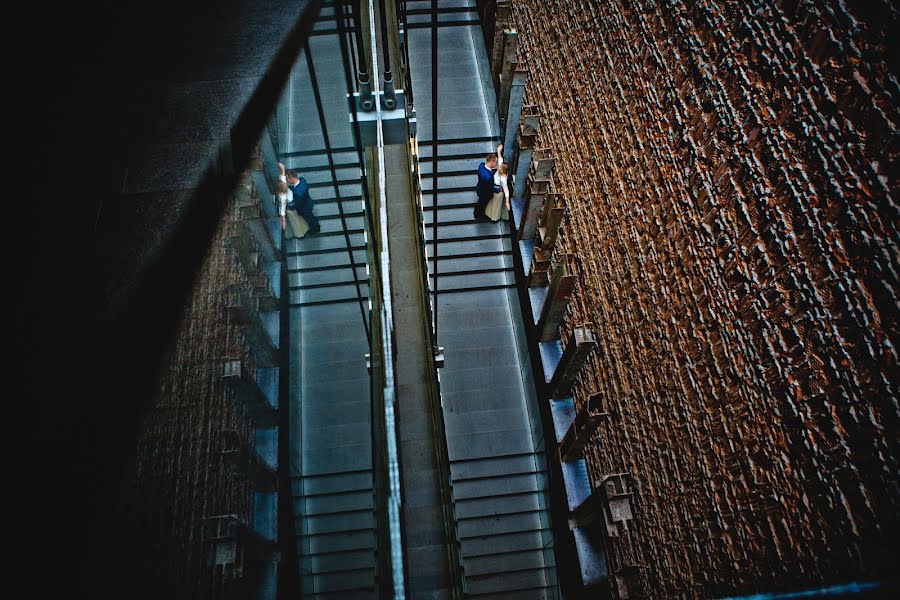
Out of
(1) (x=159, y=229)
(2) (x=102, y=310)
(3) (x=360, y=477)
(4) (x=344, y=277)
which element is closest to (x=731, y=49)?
(4) (x=344, y=277)

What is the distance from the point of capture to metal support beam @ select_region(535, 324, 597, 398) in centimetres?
668

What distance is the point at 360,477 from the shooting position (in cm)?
698

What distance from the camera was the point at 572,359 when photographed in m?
7.05

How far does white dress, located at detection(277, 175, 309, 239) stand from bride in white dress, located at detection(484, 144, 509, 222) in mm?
4121

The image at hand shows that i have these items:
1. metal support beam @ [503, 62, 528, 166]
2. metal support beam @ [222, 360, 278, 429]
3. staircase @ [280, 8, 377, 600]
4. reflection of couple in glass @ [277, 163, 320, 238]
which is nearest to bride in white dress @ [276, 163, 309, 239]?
reflection of couple in glass @ [277, 163, 320, 238]

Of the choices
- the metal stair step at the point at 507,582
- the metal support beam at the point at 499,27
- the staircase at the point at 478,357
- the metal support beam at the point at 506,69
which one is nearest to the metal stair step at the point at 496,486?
the staircase at the point at 478,357

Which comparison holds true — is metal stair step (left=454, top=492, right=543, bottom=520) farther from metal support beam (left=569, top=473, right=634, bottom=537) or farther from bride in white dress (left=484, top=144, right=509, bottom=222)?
bride in white dress (left=484, top=144, right=509, bottom=222)

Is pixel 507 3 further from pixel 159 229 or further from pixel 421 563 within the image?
pixel 421 563

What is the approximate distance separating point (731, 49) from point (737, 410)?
3.13 m

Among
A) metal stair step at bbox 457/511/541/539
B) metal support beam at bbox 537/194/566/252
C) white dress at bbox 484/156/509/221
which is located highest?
white dress at bbox 484/156/509/221

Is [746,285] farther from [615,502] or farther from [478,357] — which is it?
[478,357]

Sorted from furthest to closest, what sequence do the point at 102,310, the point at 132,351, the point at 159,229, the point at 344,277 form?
the point at 344,277 → the point at 159,229 → the point at 132,351 → the point at 102,310

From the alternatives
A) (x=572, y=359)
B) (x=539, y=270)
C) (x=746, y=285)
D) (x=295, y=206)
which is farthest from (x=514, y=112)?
(x=746, y=285)

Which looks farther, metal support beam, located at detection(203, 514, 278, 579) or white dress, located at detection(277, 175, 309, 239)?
white dress, located at detection(277, 175, 309, 239)
